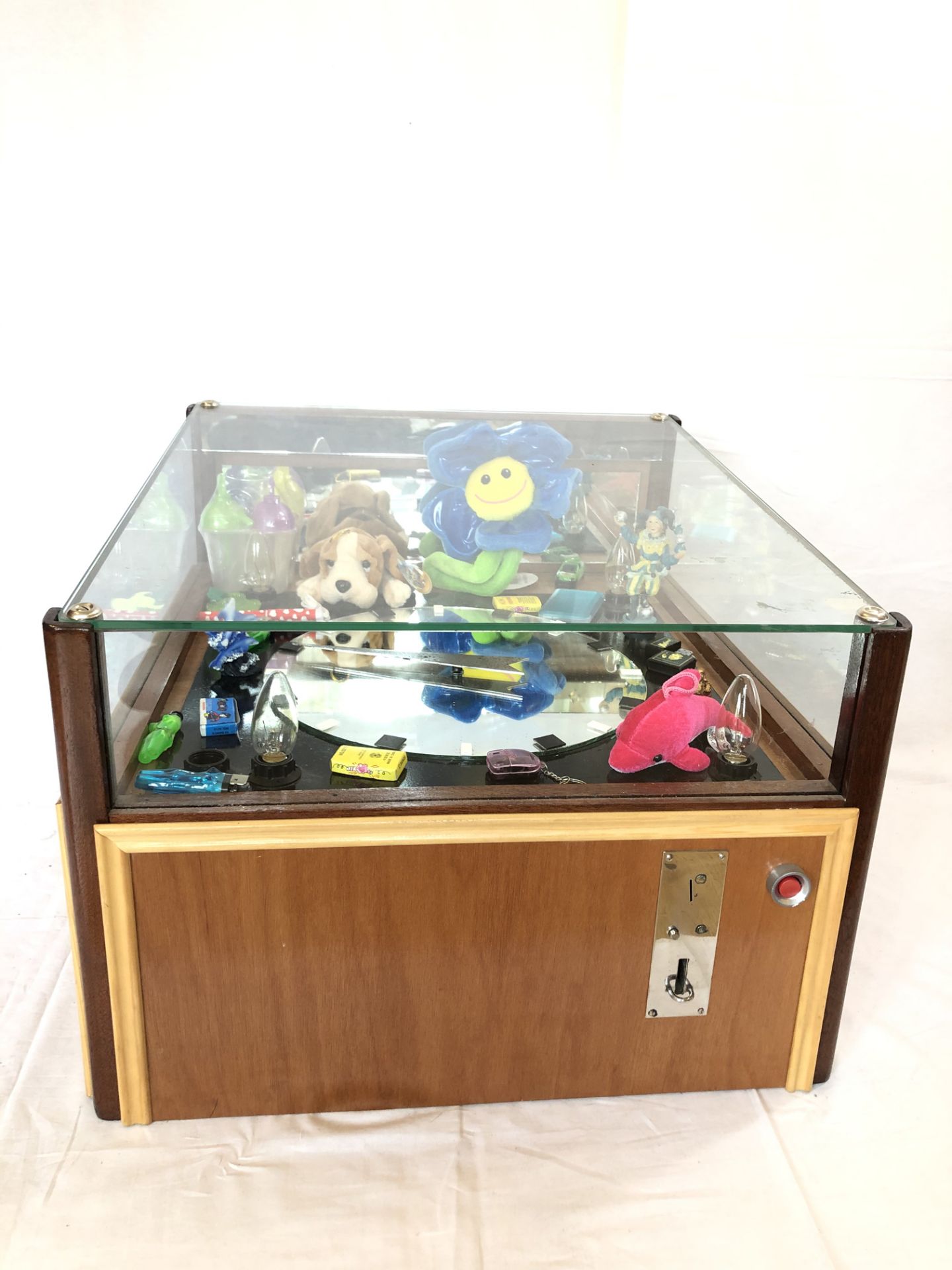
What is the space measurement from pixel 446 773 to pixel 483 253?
102cm

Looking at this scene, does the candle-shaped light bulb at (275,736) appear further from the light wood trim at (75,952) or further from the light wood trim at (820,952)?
the light wood trim at (820,952)

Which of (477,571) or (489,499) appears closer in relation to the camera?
(477,571)

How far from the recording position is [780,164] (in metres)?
1.90

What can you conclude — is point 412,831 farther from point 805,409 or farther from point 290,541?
point 805,409

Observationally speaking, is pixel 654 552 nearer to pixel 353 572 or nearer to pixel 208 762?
pixel 353 572

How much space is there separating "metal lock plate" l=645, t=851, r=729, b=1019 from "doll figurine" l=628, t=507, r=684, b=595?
289mm

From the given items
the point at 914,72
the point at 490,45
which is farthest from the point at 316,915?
the point at 914,72

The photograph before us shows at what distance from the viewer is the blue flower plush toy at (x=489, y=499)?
1.26m

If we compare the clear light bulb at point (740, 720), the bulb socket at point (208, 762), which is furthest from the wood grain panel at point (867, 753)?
the bulb socket at point (208, 762)

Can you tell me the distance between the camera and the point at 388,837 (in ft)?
3.73

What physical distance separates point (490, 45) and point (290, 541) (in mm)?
949

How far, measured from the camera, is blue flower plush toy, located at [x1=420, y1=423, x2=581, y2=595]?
1.26 m

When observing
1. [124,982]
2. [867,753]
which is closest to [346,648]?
[124,982]

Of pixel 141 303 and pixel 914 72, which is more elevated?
pixel 914 72
